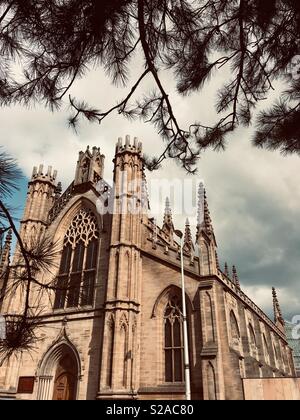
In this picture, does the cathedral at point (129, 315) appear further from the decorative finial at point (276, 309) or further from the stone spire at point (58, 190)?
the decorative finial at point (276, 309)

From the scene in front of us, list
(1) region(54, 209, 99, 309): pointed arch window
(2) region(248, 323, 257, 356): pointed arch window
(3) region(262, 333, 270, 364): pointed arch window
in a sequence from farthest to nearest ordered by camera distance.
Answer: (3) region(262, 333, 270, 364): pointed arch window, (2) region(248, 323, 257, 356): pointed arch window, (1) region(54, 209, 99, 309): pointed arch window

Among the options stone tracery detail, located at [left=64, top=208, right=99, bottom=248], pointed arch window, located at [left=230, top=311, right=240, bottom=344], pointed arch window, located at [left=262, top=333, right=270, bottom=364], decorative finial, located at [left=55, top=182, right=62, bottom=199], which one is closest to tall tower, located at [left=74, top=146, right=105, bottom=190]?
stone tracery detail, located at [left=64, top=208, right=99, bottom=248]

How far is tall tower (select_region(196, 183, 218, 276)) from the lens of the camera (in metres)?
14.8

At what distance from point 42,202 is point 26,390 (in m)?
11.2

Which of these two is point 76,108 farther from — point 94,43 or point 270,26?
point 270,26

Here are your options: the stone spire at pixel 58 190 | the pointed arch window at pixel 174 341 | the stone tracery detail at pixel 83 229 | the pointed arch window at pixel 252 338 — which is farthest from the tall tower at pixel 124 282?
the pointed arch window at pixel 252 338

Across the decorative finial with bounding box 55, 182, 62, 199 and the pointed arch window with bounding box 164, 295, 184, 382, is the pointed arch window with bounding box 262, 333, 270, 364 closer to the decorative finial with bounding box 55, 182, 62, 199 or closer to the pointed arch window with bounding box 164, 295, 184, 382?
the pointed arch window with bounding box 164, 295, 184, 382

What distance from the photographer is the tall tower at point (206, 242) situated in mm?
14750

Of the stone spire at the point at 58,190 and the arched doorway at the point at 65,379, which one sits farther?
the stone spire at the point at 58,190

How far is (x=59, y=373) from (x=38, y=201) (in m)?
10.9

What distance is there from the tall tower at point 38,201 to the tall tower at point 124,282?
5775 millimetres

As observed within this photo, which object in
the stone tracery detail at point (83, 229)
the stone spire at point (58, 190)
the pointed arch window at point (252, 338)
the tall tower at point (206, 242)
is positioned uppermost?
the stone spire at point (58, 190)

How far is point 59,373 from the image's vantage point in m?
16.7

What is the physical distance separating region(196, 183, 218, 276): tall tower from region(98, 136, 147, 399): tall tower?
11.2 feet
